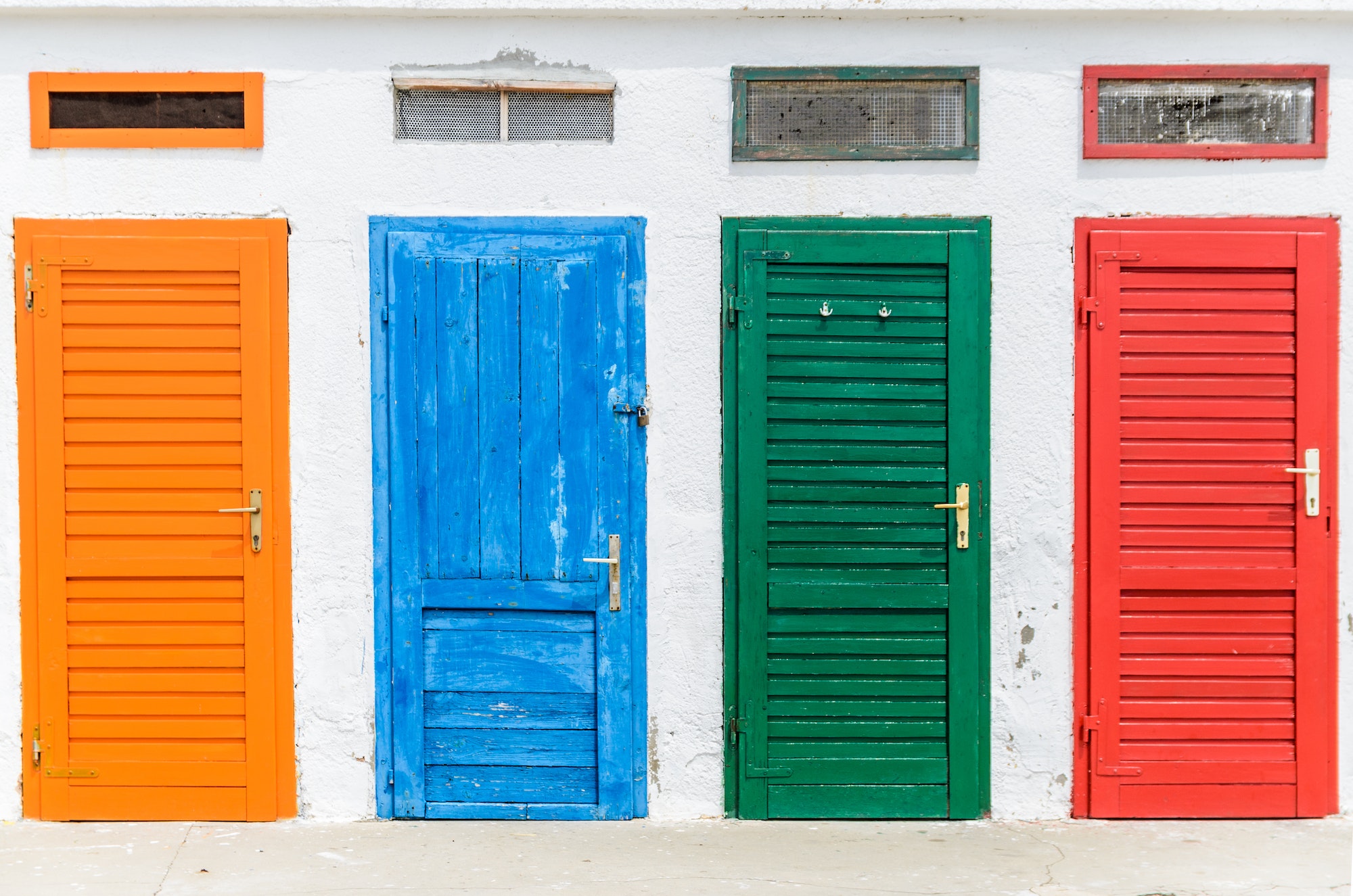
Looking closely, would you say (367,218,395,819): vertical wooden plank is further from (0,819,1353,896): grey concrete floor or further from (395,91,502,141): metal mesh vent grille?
(395,91,502,141): metal mesh vent grille

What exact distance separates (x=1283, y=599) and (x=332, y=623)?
134 inches

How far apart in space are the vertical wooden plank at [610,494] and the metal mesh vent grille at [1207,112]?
1850 mm

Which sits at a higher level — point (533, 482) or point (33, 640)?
point (533, 482)

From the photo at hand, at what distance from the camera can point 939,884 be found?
151 inches

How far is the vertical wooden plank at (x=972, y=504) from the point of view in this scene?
434cm

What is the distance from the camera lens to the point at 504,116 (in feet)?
14.3

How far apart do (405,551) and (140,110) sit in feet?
5.97

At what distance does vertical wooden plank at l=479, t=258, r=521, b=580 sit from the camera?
4312 mm

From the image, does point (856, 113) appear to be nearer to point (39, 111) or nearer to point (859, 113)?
point (859, 113)

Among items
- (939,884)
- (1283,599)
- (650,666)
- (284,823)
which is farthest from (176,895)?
(1283,599)

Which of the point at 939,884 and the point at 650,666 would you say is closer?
the point at 939,884

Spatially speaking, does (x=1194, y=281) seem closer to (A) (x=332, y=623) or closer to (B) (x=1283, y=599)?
(B) (x=1283, y=599)

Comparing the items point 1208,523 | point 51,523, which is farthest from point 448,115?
point 1208,523

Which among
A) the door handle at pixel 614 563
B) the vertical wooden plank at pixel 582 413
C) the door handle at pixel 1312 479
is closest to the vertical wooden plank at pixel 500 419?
the vertical wooden plank at pixel 582 413
